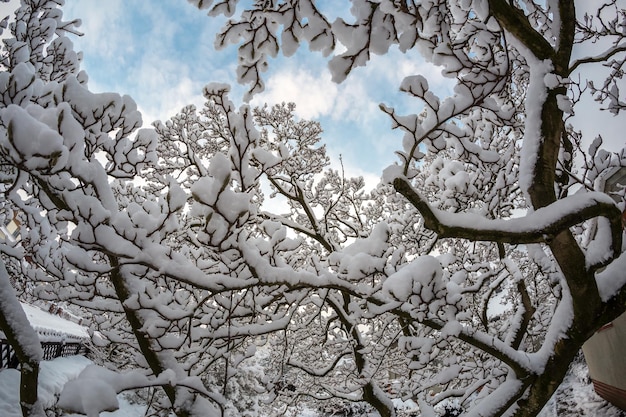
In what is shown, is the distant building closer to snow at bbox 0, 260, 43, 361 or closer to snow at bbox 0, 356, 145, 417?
snow at bbox 0, 260, 43, 361

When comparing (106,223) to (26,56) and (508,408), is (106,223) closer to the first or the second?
(508,408)

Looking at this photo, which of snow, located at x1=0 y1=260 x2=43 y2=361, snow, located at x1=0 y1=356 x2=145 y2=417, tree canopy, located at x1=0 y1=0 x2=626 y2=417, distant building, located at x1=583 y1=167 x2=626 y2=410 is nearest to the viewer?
tree canopy, located at x1=0 y1=0 x2=626 y2=417

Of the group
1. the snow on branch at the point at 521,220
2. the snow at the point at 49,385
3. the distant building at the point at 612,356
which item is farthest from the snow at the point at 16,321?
the distant building at the point at 612,356

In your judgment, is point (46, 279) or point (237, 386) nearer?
point (46, 279)

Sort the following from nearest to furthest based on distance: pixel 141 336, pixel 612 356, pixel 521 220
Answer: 1. pixel 521 220
2. pixel 141 336
3. pixel 612 356

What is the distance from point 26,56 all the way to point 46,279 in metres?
2.74

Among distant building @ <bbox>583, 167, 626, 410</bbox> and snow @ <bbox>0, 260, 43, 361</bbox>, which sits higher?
distant building @ <bbox>583, 167, 626, 410</bbox>

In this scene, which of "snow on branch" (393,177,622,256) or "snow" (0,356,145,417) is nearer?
"snow on branch" (393,177,622,256)

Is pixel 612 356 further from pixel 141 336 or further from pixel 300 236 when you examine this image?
pixel 141 336

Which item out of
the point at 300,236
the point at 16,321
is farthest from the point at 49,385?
the point at 300,236

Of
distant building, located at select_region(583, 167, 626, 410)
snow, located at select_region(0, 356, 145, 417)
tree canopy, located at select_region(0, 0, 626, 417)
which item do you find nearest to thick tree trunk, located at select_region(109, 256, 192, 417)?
tree canopy, located at select_region(0, 0, 626, 417)

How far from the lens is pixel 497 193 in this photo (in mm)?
4500

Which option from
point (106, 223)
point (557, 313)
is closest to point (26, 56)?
point (106, 223)

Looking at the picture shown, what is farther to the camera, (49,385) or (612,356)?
(49,385)
